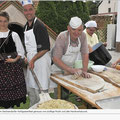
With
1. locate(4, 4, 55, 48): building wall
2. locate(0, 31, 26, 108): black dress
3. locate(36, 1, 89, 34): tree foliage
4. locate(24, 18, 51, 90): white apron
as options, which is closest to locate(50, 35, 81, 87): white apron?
locate(24, 18, 51, 90): white apron

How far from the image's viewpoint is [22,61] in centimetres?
209

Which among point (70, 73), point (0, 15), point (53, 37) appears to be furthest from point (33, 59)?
point (53, 37)

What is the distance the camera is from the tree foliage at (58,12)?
1013 cm

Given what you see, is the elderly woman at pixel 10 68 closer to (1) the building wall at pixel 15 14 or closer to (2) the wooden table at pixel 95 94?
(2) the wooden table at pixel 95 94

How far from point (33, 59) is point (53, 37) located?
1635 millimetres

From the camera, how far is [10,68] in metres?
1.98

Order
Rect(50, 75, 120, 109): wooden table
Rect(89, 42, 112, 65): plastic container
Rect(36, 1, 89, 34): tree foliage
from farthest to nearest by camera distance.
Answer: Rect(36, 1, 89, 34): tree foliage, Rect(89, 42, 112, 65): plastic container, Rect(50, 75, 120, 109): wooden table

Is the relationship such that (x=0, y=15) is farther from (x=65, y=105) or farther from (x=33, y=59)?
(x=65, y=105)

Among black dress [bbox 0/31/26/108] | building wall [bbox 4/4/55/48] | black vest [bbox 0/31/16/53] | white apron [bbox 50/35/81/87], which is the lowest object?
black dress [bbox 0/31/26/108]

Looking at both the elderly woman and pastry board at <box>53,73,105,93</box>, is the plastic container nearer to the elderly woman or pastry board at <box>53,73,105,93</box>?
pastry board at <box>53,73,105,93</box>

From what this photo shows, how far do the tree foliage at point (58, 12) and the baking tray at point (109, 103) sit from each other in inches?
370

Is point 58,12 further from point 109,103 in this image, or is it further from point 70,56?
point 109,103

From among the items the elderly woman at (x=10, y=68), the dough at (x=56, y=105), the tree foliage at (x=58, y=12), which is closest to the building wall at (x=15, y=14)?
the elderly woman at (x=10, y=68)

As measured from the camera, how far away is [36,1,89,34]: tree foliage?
1013cm
